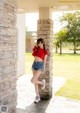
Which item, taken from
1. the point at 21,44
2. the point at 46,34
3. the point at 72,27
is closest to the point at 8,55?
the point at 46,34

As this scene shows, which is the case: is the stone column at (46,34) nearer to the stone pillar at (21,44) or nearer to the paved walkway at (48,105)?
the paved walkway at (48,105)

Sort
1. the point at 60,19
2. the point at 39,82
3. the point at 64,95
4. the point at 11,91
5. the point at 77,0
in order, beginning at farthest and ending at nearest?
1. the point at 60,19
2. the point at 64,95
3. the point at 39,82
4. the point at 77,0
5. the point at 11,91

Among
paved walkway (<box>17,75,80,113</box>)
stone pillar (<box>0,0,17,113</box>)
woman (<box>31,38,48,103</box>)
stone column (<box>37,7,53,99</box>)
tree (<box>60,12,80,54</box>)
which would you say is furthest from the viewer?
tree (<box>60,12,80,54</box>)

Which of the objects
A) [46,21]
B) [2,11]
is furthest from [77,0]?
[2,11]

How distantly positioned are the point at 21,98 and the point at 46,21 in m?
2.37

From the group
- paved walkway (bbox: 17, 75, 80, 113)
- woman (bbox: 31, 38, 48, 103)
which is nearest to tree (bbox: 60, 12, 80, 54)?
paved walkway (bbox: 17, 75, 80, 113)

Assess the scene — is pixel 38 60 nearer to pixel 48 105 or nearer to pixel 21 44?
pixel 48 105

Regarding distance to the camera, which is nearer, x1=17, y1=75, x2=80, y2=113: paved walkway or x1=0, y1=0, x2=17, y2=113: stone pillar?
x1=0, y1=0, x2=17, y2=113: stone pillar

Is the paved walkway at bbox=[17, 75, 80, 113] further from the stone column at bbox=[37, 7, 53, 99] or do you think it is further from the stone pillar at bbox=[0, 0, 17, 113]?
the stone pillar at bbox=[0, 0, 17, 113]

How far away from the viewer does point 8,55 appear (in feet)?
11.4

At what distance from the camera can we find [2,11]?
3230 mm

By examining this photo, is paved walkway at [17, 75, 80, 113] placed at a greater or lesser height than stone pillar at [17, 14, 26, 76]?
lesser

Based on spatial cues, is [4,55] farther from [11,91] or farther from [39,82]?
[39,82]

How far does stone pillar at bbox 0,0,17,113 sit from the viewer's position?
3281 mm
